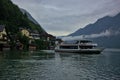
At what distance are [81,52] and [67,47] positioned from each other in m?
10.9

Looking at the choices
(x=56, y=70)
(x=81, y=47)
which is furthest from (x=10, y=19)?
(x=56, y=70)

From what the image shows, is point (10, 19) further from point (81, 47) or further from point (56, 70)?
point (56, 70)

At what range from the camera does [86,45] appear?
309 ft

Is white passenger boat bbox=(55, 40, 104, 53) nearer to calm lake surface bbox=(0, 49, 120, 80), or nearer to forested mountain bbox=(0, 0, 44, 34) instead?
forested mountain bbox=(0, 0, 44, 34)

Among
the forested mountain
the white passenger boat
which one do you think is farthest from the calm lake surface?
the forested mountain

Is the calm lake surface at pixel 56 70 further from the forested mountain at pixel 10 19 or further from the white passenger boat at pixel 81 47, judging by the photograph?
the forested mountain at pixel 10 19

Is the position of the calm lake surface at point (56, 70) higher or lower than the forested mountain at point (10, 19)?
lower

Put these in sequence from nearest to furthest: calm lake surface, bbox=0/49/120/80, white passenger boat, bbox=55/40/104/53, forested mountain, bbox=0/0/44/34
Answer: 1. calm lake surface, bbox=0/49/120/80
2. white passenger boat, bbox=55/40/104/53
3. forested mountain, bbox=0/0/44/34

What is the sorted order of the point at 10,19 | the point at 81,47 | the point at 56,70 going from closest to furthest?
1. the point at 56,70
2. the point at 81,47
3. the point at 10,19

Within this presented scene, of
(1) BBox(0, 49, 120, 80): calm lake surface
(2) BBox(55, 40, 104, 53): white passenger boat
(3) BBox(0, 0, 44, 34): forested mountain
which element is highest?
(3) BBox(0, 0, 44, 34): forested mountain

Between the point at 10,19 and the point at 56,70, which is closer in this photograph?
the point at 56,70

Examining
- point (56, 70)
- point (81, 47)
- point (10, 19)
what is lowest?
point (56, 70)

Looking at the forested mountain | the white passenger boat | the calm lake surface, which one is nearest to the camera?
the calm lake surface

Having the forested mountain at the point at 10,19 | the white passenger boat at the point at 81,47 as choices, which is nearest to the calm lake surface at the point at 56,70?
the white passenger boat at the point at 81,47
